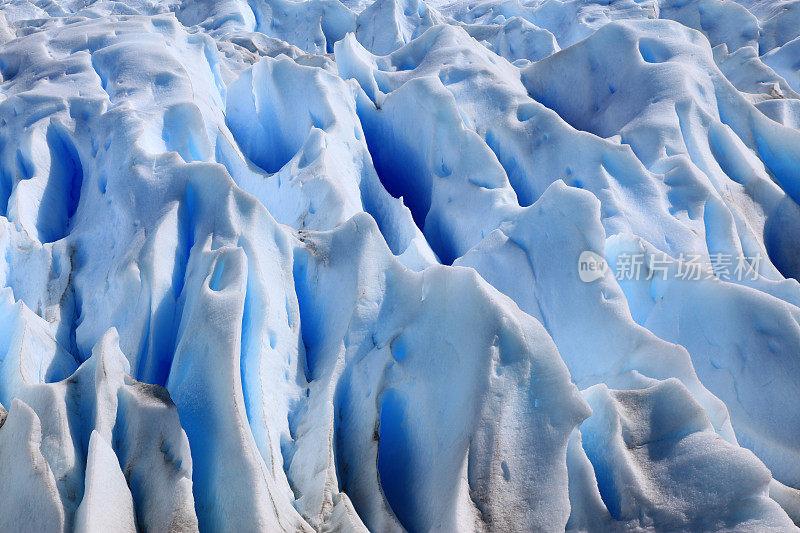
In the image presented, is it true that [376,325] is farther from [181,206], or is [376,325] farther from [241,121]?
[241,121]

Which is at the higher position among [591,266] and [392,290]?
[392,290]

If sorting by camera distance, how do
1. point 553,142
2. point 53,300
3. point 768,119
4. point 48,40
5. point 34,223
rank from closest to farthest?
1. point 53,300
2. point 34,223
3. point 553,142
4. point 768,119
5. point 48,40

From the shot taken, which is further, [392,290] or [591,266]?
[591,266]

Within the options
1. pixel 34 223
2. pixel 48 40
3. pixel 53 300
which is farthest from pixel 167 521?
pixel 48 40

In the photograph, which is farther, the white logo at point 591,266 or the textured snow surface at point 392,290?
the white logo at point 591,266
